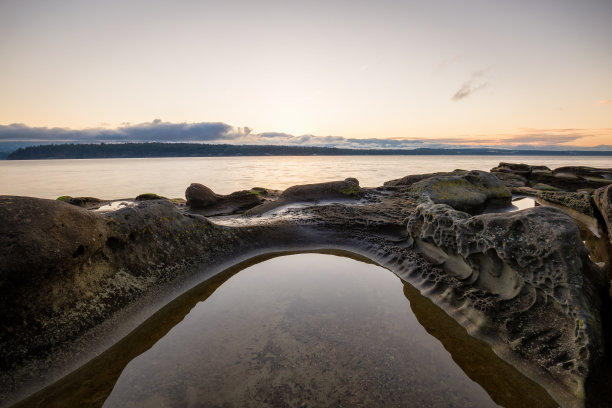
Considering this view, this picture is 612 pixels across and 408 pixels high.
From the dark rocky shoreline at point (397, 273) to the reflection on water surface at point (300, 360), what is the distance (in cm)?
34

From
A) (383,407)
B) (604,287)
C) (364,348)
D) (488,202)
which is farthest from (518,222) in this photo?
(488,202)

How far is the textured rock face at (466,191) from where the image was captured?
9922 millimetres

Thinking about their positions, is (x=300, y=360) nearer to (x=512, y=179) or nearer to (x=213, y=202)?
(x=213, y=202)

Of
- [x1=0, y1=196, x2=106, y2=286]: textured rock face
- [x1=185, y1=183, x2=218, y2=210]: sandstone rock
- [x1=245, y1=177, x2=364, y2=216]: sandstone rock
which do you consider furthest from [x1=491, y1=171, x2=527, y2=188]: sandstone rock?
[x1=0, y1=196, x2=106, y2=286]: textured rock face

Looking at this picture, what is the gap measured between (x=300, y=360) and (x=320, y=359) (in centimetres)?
26

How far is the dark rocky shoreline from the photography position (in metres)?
3.28

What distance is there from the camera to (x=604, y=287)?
12.1ft

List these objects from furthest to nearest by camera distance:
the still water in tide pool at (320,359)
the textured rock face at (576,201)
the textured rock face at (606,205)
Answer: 1. the textured rock face at (576,201)
2. the textured rock face at (606,205)
3. the still water in tide pool at (320,359)

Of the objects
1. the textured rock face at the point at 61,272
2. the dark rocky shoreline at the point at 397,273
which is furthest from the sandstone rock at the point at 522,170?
the textured rock face at the point at 61,272

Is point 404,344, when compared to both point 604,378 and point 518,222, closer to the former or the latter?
point 604,378

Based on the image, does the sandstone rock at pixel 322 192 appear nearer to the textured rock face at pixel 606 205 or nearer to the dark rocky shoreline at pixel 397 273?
the dark rocky shoreline at pixel 397 273

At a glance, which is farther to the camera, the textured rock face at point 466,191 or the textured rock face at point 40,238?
the textured rock face at point 466,191

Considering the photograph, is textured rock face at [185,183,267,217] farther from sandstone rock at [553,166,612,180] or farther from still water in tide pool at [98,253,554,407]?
sandstone rock at [553,166,612,180]

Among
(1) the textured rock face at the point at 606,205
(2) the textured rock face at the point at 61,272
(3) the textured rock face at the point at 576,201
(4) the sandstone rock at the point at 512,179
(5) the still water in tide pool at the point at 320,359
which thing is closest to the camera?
(5) the still water in tide pool at the point at 320,359
